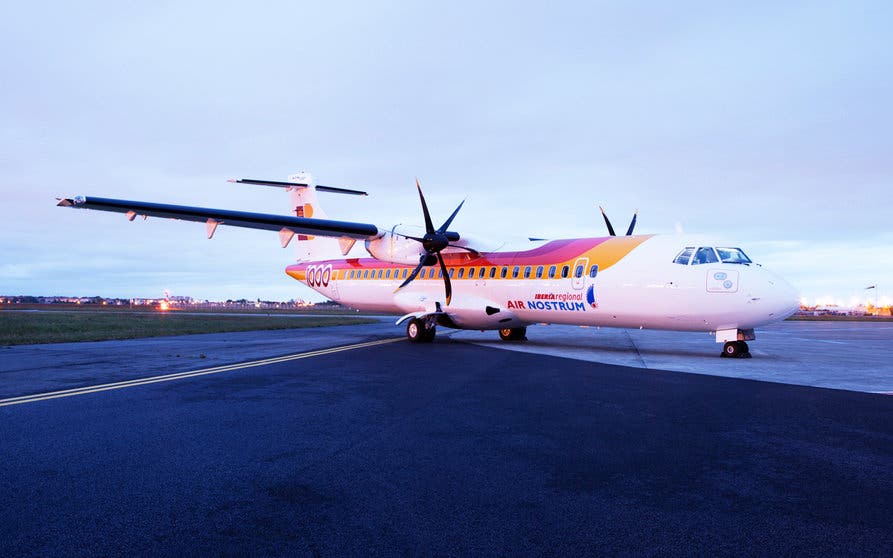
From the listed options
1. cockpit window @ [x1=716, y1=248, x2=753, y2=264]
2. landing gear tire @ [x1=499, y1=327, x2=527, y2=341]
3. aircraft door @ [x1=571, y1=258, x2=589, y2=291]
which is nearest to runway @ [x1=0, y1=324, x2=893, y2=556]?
cockpit window @ [x1=716, y1=248, x2=753, y2=264]

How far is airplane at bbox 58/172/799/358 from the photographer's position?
14539 mm

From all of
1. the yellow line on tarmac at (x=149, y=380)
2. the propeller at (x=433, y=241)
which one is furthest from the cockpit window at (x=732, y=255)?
the yellow line on tarmac at (x=149, y=380)

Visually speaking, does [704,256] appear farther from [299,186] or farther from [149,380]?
[299,186]

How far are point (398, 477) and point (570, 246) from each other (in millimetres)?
14393

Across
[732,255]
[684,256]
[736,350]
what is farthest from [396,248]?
[736,350]

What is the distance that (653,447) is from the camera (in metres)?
5.72

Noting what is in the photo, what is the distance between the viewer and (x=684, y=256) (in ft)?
49.9

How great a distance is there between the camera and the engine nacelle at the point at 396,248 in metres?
20.1

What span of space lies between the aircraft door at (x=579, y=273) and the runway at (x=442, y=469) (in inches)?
295

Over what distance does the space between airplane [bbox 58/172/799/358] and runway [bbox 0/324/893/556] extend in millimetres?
5215

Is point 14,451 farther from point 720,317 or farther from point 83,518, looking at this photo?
point 720,317

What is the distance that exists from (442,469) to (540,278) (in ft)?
44.7

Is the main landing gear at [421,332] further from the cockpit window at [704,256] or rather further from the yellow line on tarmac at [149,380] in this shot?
the cockpit window at [704,256]

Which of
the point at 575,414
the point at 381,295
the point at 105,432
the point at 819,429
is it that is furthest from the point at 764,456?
the point at 381,295
